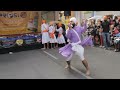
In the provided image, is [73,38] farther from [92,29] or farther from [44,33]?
[92,29]

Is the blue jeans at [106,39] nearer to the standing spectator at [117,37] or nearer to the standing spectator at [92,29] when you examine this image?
the standing spectator at [117,37]

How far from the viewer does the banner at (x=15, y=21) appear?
12798 millimetres

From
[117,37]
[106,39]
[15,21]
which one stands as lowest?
[106,39]

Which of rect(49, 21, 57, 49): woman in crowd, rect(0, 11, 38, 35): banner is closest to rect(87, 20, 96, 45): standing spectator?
rect(49, 21, 57, 49): woman in crowd

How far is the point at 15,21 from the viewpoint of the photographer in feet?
42.9

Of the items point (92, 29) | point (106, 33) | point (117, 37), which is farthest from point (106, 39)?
point (92, 29)

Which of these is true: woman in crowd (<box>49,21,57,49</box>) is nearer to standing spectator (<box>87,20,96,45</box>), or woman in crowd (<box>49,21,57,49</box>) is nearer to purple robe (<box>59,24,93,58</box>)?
standing spectator (<box>87,20,96,45</box>)

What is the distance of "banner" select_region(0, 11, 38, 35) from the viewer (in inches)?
504

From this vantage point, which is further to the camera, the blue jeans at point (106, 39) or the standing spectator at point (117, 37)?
the blue jeans at point (106, 39)

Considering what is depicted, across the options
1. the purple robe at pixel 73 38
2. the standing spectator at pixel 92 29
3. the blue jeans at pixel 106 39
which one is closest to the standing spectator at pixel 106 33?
the blue jeans at pixel 106 39

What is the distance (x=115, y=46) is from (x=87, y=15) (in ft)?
17.2

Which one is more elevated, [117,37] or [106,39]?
[117,37]

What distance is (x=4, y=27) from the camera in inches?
505
